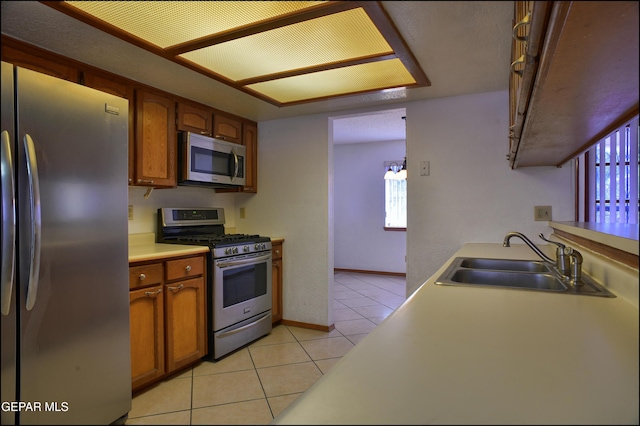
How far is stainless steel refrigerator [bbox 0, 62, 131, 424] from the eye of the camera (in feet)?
1.03

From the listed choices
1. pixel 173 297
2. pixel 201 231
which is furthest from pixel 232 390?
pixel 201 231

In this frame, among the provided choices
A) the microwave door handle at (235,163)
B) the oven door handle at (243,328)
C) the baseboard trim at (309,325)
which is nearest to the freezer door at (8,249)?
the oven door handle at (243,328)

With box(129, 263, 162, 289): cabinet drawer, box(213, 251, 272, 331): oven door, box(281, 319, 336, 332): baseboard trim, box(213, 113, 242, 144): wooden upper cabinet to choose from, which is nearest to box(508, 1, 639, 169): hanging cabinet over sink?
box(129, 263, 162, 289): cabinet drawer

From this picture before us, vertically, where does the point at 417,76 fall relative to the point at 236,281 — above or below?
above

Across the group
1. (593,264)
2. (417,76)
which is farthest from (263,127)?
(593,264)

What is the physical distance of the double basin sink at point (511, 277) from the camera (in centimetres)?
97

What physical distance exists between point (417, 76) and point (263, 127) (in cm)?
164

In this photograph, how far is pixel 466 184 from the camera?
2.19 meters

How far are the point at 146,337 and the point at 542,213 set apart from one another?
210 cm

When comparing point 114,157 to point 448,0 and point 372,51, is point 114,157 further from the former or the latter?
point 372,51

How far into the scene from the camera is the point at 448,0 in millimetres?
271

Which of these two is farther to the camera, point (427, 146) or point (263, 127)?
point (263, 127)

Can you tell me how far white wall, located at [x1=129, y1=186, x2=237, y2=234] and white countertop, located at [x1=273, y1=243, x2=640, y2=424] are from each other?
196cm

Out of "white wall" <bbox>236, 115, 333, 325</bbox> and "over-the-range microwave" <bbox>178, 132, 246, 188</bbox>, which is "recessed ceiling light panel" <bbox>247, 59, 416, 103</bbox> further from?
"white wall" <bbox>236, 115, 333, 325</bbox>
